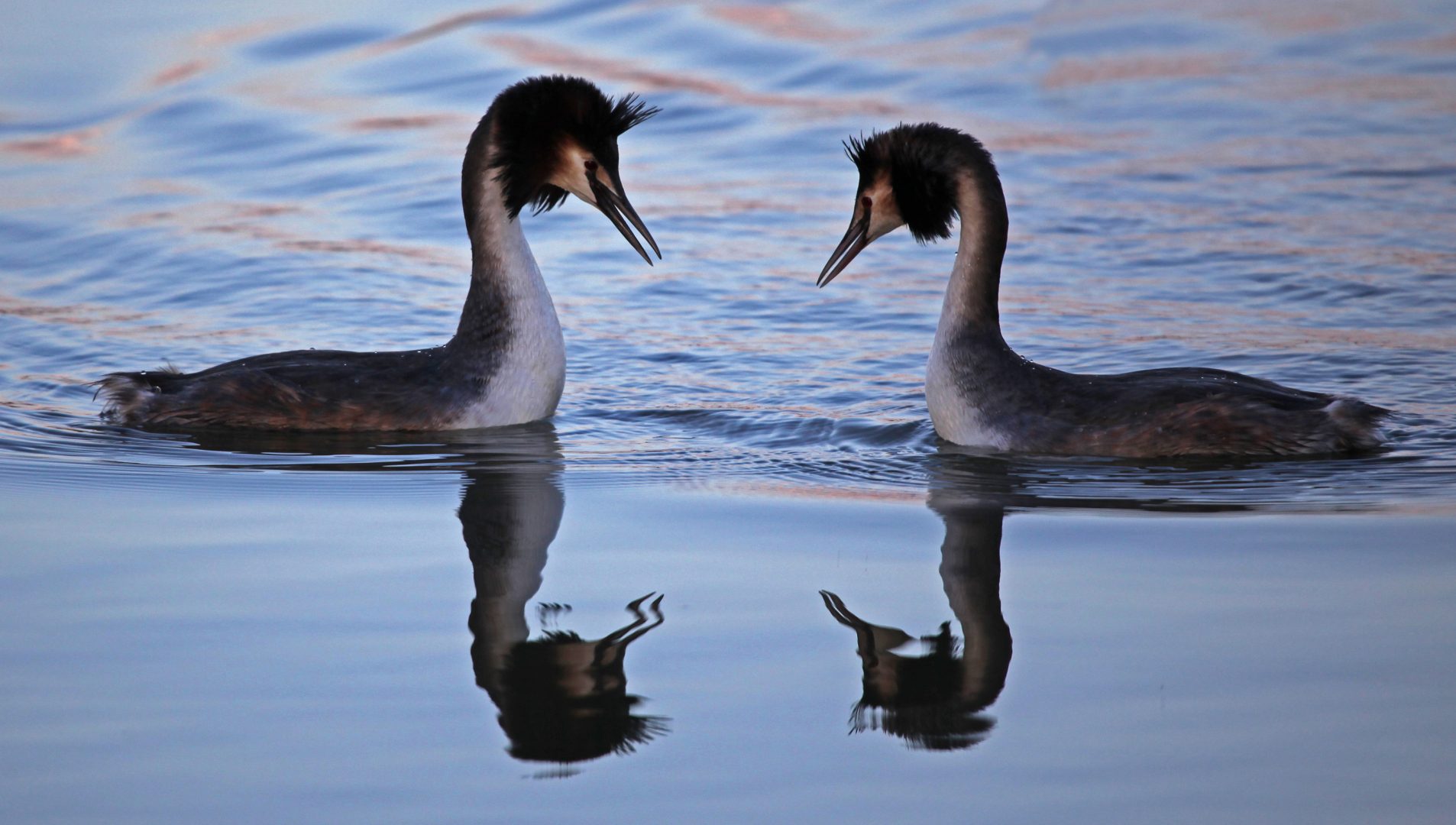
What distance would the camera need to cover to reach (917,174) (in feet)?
30.1

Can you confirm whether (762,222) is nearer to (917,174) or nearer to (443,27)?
(917,174)

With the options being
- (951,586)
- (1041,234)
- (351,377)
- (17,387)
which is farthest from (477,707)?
(1041,234)

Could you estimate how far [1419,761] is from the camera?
5.01 metres

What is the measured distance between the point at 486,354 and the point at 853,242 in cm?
200

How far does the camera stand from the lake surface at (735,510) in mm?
5082

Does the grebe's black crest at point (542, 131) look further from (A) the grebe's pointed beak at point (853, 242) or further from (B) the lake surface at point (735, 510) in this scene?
(B) the lake surface at point (735, 510)

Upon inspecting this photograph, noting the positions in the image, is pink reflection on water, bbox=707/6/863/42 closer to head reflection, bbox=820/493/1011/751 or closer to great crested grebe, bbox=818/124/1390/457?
great crested grebe, bbox=818/124/1390/457

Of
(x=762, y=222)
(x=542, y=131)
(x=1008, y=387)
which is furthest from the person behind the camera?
(x=762, y=222)

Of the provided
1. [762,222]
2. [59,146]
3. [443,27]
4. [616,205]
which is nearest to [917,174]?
[616,205]

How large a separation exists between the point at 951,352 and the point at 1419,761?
444cm

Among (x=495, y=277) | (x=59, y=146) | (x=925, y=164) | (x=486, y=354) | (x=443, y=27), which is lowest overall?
(x=486, y=354)

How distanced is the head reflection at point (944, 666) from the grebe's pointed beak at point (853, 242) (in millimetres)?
2790

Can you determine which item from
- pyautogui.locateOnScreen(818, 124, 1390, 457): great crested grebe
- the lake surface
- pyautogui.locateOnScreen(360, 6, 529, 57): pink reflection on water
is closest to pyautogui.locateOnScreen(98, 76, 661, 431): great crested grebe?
the lake surface

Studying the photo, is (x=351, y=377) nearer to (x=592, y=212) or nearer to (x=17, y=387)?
(x=17, y=387)
